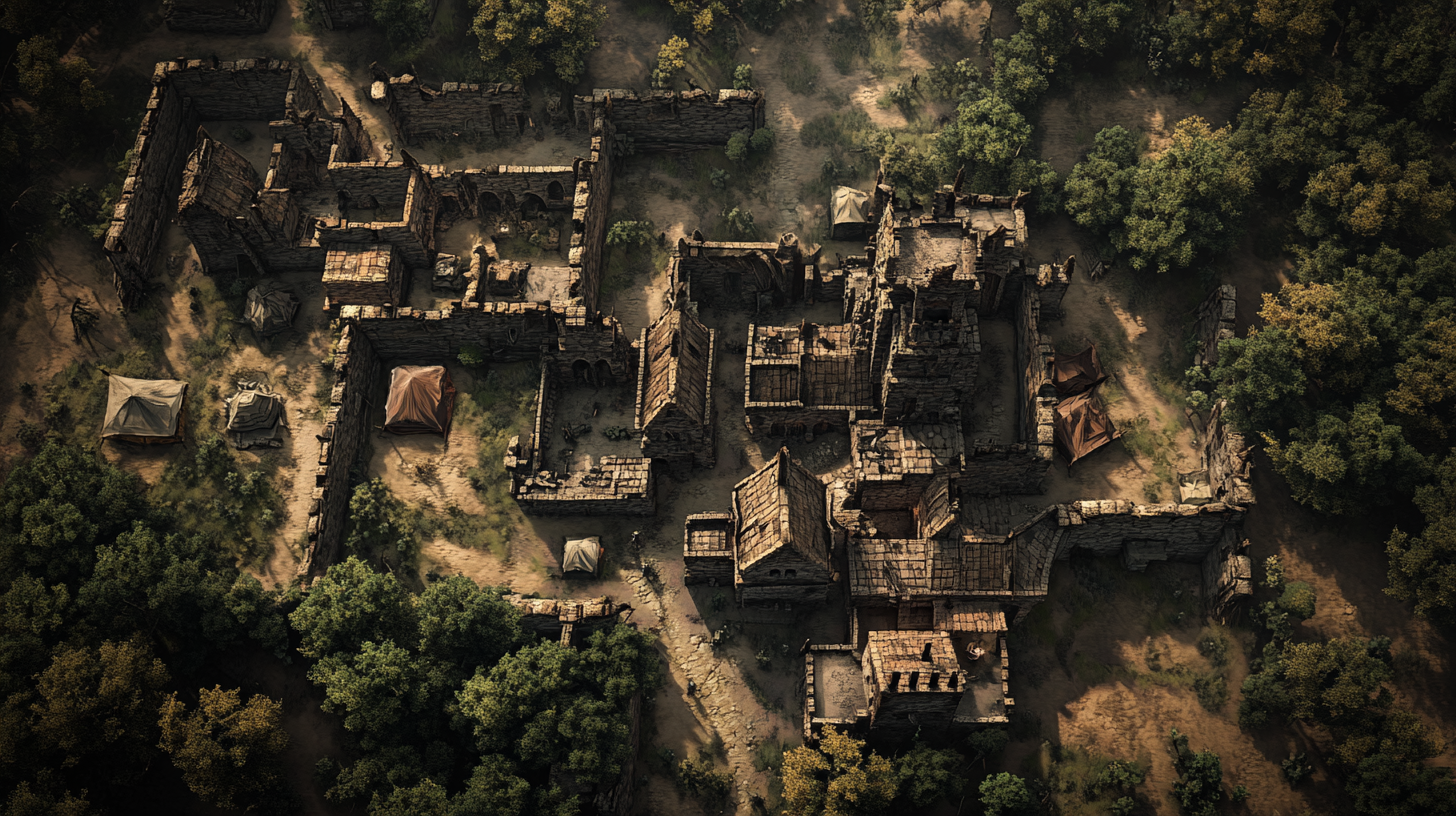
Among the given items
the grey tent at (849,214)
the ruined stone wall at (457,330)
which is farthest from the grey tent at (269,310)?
the grey tent at (849,214)

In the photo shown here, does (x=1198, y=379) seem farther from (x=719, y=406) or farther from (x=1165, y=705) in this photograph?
(x=719, y=406)

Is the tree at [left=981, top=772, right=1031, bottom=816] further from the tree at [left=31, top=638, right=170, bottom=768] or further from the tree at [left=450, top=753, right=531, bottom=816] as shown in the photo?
the tree at [left=31, top=638, right=170, bottom=768]

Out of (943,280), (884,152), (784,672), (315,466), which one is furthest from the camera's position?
(884,152)

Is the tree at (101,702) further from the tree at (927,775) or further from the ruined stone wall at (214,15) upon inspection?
the ruined stone wall at (214,15)

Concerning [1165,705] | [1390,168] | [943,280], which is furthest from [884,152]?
[1165,705]

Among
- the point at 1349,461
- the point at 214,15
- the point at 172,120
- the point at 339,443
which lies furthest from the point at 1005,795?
the point at 214,15

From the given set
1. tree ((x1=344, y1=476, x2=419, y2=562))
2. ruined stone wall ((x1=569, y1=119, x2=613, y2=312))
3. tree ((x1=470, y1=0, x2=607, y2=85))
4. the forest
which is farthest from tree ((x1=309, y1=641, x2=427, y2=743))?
tree ((x1=470, y1=0, x2=607, y2=85))
